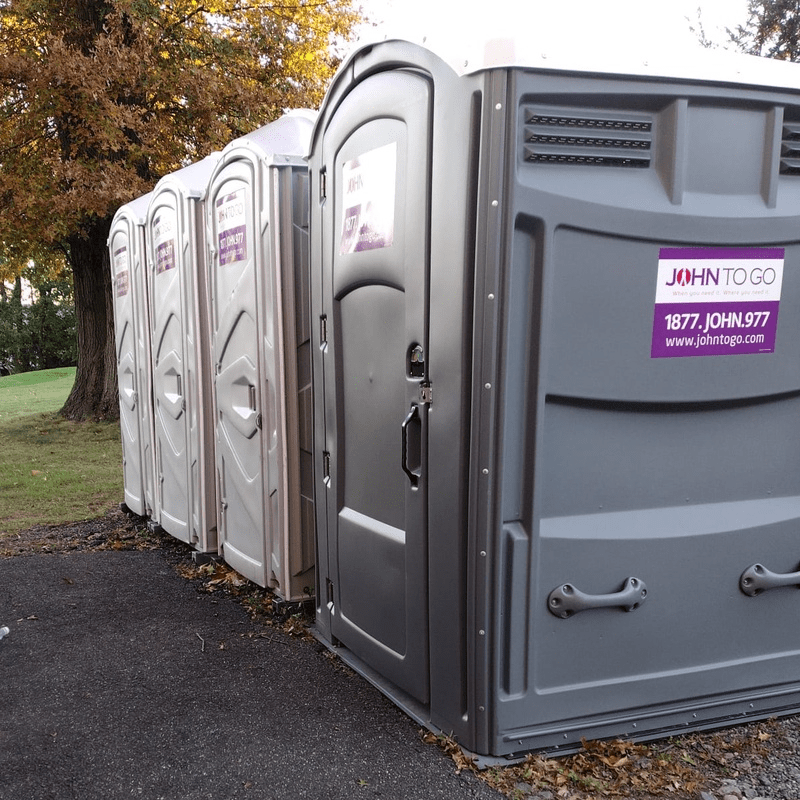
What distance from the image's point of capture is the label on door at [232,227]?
4391 millimetres

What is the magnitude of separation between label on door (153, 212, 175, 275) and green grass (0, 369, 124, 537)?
111 inches

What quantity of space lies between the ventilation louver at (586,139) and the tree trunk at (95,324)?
11196 millimetres

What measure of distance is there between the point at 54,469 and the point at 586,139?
29.2ft

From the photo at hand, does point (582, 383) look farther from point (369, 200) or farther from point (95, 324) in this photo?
point (95, 324)

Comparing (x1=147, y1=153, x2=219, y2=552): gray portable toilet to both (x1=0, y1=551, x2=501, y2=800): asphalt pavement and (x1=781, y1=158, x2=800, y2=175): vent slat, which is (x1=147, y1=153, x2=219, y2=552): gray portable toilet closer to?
(x1=0, y1=551, x2=501, y2=800): asphalt pavement

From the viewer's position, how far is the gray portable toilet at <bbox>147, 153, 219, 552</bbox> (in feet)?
16.8

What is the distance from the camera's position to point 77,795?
280cm

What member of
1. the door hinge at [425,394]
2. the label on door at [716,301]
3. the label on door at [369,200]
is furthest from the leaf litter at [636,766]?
the label on door at [369,200]

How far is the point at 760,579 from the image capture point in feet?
10.4

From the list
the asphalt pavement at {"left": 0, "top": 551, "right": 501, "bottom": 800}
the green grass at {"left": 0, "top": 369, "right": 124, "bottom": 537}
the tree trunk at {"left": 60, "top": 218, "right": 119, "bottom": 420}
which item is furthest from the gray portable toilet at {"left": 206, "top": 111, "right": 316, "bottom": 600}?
the tree trunk at {"left": 60, "top": 218, "right": 119, "bottom": 420}

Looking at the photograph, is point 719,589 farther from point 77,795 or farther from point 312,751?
point 77,795

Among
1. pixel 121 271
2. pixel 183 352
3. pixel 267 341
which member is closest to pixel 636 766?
pixel 267 341

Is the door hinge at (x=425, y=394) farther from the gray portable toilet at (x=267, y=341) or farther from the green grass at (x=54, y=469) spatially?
the green grass at (x=54, y=469)

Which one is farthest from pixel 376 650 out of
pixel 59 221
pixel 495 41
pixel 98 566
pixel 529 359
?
pixel 59 221
